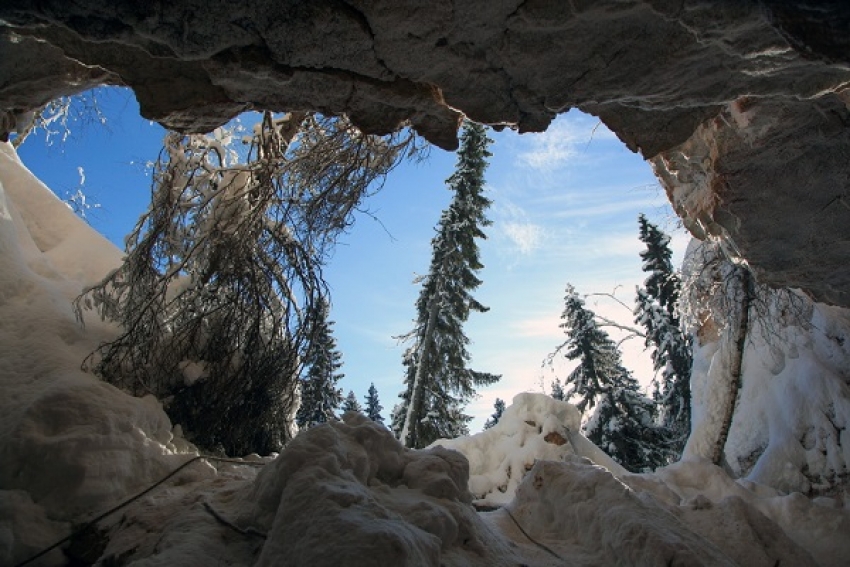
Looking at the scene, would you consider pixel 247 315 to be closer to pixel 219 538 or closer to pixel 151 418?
pixel 151 418

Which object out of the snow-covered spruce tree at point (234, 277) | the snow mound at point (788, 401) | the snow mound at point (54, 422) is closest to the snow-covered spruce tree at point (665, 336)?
the snow mound at point (788, 401)

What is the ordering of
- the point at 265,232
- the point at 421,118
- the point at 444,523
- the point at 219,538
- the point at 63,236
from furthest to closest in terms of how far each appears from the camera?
the point at 63,236 < the point at 265,232 < the point at 421,118 < the point at 444,523 < the point at 219,538

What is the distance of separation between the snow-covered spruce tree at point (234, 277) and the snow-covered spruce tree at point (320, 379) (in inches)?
5.3

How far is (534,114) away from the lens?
10.7ft

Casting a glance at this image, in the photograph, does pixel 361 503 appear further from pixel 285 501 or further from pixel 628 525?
pixel 628 525

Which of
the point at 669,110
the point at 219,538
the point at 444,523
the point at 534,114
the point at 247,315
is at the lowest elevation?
the point at 219,538

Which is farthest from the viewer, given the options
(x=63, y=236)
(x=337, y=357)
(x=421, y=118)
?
(x=337, y=357)

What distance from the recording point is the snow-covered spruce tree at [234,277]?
4965 mm

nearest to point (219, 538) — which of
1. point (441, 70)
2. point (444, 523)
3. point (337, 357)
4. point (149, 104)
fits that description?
point (444, 523)

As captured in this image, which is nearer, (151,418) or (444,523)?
(444,523)

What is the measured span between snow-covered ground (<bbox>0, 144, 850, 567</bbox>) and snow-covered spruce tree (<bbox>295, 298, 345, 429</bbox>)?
1.51 metres

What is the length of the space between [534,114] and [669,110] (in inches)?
A: 46.7

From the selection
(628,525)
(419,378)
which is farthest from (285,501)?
(419,378)

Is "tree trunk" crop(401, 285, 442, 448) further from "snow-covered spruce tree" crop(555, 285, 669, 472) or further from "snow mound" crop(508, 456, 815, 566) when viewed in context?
"snow mound" crop(508, 456, 815, 566)
